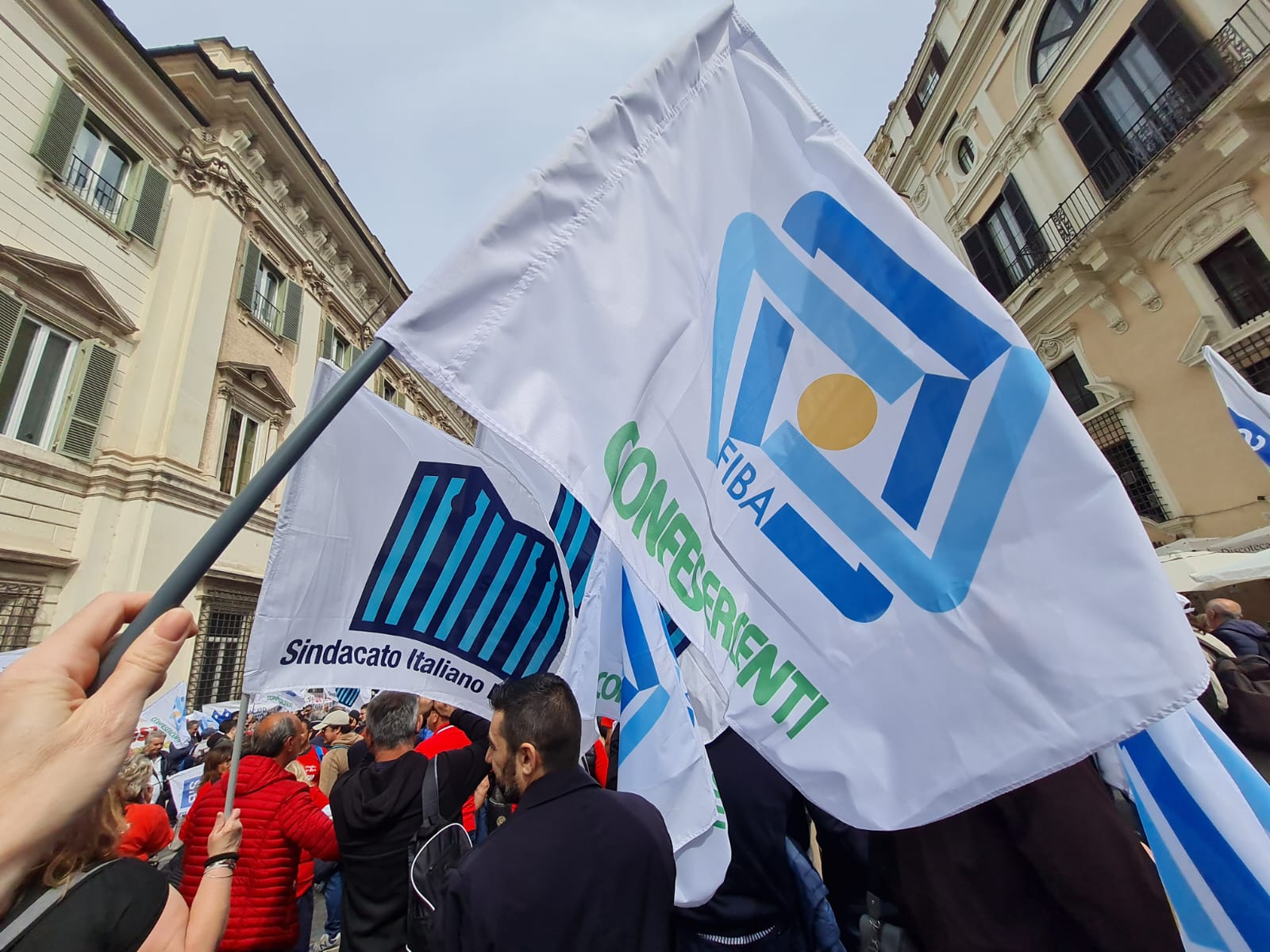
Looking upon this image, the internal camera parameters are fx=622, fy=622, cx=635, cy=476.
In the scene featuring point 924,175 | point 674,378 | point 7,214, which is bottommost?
point 674,378

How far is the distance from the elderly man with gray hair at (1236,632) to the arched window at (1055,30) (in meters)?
12.6

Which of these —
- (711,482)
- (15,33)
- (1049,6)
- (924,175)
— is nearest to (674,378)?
(711,482)

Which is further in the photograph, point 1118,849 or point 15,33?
point 15,33

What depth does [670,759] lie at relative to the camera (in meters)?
2.00

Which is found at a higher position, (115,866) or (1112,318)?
(1112,318)

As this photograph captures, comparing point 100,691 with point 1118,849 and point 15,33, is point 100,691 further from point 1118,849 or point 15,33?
point 15,33

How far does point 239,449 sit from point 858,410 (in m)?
13.8

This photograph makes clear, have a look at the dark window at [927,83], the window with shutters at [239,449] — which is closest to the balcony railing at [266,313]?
the window with shutters at [239,449]

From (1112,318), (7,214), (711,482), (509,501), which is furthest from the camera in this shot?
(1112,318)

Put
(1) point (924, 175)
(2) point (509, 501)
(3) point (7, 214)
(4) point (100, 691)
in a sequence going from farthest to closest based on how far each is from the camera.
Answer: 1. (1) point (924, 175)
2. (3) point (7, 214)
3. (2) point (509, 501)
4. (4) point (100, 691)

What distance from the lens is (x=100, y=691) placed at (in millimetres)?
769

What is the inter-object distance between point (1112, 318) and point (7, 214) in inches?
732

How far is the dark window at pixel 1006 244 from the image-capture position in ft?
45.8

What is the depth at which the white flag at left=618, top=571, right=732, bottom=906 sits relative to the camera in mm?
1864
